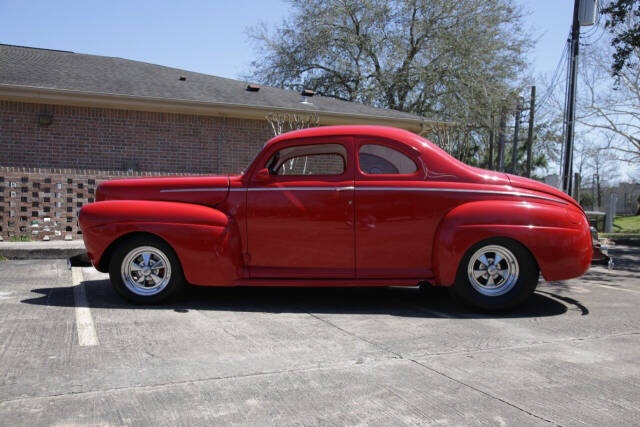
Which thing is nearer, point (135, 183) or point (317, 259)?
point (317, 259)

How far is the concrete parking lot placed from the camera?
2.99 meters

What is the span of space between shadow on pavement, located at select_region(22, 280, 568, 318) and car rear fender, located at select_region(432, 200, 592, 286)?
504 mm

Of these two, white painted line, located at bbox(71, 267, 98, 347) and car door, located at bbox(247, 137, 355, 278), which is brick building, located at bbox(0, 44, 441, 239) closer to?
white painted line, located at bbox(71, 267, 98, 347)

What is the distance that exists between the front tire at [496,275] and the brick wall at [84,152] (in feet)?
26.6

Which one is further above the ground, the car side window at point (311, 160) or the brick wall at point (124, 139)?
the brick wall at point (124, 139)

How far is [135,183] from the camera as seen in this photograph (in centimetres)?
585

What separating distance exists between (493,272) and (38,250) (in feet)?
23.9

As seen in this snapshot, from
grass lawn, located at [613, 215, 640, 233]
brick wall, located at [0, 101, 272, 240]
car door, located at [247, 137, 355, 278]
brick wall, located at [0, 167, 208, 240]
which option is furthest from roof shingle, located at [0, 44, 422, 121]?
grass lawn, located at [613, 215, 640, 233]

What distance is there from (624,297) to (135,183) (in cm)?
569

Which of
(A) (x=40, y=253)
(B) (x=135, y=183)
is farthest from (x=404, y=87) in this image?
(B) (x=135, y=183)

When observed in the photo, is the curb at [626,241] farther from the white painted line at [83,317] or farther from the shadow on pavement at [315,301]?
the white painted line at [83,317]

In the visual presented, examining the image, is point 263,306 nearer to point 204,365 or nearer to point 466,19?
point 204,365

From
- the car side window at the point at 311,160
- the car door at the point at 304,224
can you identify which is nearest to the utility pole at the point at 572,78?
the car side window at the point at 311,160

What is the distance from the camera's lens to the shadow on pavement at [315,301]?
553 centimetres
